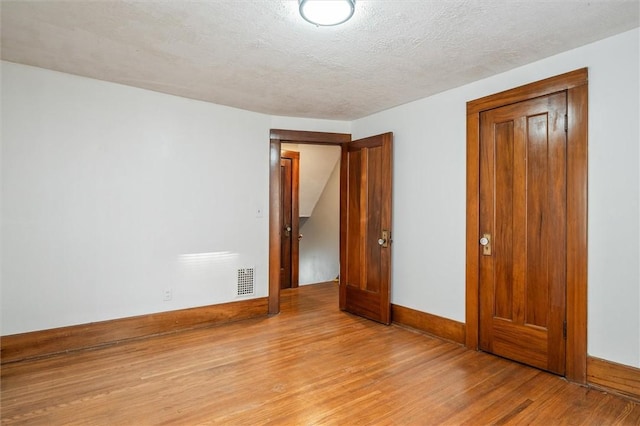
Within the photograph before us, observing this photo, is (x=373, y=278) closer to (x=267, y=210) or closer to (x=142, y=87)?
(x=267, y=210)

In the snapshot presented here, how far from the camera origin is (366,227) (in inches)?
162

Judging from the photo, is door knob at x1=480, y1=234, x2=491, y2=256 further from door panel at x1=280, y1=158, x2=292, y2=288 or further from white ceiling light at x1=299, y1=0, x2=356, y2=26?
door panel at x1=280, y1=158, x2=292, y2=288

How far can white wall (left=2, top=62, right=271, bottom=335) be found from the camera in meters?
2.85

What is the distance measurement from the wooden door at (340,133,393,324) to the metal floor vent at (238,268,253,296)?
1.18m

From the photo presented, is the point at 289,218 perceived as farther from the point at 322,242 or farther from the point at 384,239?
the point at 384,239

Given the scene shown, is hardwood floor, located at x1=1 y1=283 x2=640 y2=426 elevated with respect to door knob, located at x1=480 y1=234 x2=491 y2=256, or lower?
lower

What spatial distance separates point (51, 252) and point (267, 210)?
2156 mm

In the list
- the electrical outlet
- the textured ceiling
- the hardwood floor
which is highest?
the textured ceiling

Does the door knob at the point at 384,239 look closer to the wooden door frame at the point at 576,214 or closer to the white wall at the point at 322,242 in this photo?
the wooden door frame at the point at 576,214

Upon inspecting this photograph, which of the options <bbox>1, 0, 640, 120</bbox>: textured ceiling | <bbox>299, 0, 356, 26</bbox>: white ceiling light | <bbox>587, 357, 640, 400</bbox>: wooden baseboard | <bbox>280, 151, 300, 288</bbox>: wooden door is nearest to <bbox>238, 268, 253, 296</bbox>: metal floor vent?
<bbox>280, 151, 300, 288</bbox>: wooden door

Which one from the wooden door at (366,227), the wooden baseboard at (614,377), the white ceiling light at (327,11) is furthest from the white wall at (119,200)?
the wooden baseboard at (614,377)

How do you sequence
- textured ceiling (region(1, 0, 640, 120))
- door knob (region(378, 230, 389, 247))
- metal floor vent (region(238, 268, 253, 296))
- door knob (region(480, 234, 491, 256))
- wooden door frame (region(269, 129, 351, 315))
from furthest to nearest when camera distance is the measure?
1. wooden door frame (region(269, 129, 351, 315))
2. metal floor vent (region(238, 268, 253, 296))
3. door knob (region(378, 230, 389, 247))
4. door knob (region(480, 234, 491, 256))
5. textured ceiling (region(1, 0, 640, 120))

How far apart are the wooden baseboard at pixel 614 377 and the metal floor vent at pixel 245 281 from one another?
128 inches

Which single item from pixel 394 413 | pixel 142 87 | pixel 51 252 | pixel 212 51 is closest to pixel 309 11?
pixel 212 51
